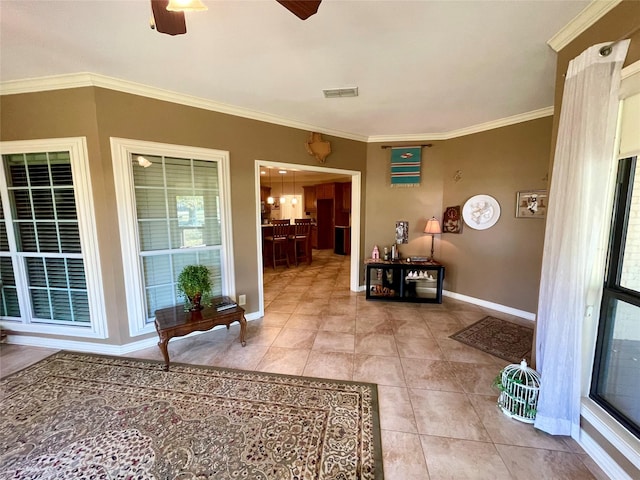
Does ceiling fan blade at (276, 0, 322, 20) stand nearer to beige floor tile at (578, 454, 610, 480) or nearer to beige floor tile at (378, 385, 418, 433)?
beige floor tile at (378, 385, 418, 433)

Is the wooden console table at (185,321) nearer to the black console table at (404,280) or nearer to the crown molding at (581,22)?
the black console table at (404,280)

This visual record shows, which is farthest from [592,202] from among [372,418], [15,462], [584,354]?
[15,462]

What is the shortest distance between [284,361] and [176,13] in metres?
2.64

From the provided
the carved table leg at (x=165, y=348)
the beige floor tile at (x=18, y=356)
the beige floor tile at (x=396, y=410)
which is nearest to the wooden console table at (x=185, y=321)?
the carved table leg at (x=165, y=348)

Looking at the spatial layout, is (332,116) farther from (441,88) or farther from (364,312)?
(364,312)

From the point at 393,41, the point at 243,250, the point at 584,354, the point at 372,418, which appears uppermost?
the point at 393,41

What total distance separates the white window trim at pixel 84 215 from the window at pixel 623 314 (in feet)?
13.2

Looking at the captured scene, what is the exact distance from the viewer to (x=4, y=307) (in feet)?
9.67

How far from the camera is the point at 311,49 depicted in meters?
2.00

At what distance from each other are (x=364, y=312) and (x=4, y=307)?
13.8 ft

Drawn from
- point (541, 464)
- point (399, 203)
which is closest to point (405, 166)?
point (399, 203)

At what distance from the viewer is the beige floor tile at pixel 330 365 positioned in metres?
2.37

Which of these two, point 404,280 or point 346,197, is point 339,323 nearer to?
point 404,280

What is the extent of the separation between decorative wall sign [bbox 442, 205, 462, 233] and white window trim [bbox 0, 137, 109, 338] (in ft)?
15.0
